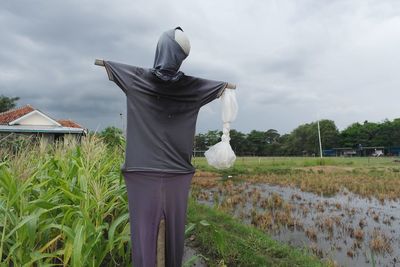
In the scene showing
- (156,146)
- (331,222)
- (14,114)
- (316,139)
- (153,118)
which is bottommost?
(331,222)

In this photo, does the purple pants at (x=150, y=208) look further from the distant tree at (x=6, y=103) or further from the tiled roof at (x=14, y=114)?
the distant tree at (x=6, y=103)

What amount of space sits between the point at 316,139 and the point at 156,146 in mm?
61476

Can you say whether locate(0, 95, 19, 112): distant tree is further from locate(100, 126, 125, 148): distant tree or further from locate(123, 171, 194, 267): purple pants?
locate(123, 171, 194, 267): purple pants

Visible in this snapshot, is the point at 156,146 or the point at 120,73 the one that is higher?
the point at 120,73

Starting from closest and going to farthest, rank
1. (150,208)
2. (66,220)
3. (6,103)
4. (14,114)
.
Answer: (150,208), (66,220), (14,114), (6,103)

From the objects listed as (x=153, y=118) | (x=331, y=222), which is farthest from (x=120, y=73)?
(x=331, y=222)

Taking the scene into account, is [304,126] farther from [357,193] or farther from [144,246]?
[144,246]

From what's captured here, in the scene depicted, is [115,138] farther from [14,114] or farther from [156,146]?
[14,114]

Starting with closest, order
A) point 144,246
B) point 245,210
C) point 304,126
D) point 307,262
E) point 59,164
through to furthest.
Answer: point 144,246, point 59,164, point 307,262, point 245,210, point 304,126

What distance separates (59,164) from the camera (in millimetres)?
3682

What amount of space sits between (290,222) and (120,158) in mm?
3589

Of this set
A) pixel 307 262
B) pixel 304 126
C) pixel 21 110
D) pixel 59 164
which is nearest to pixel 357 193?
pixel 307 262

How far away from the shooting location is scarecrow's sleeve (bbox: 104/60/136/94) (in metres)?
2.04

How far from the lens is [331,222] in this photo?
639 centimetres
